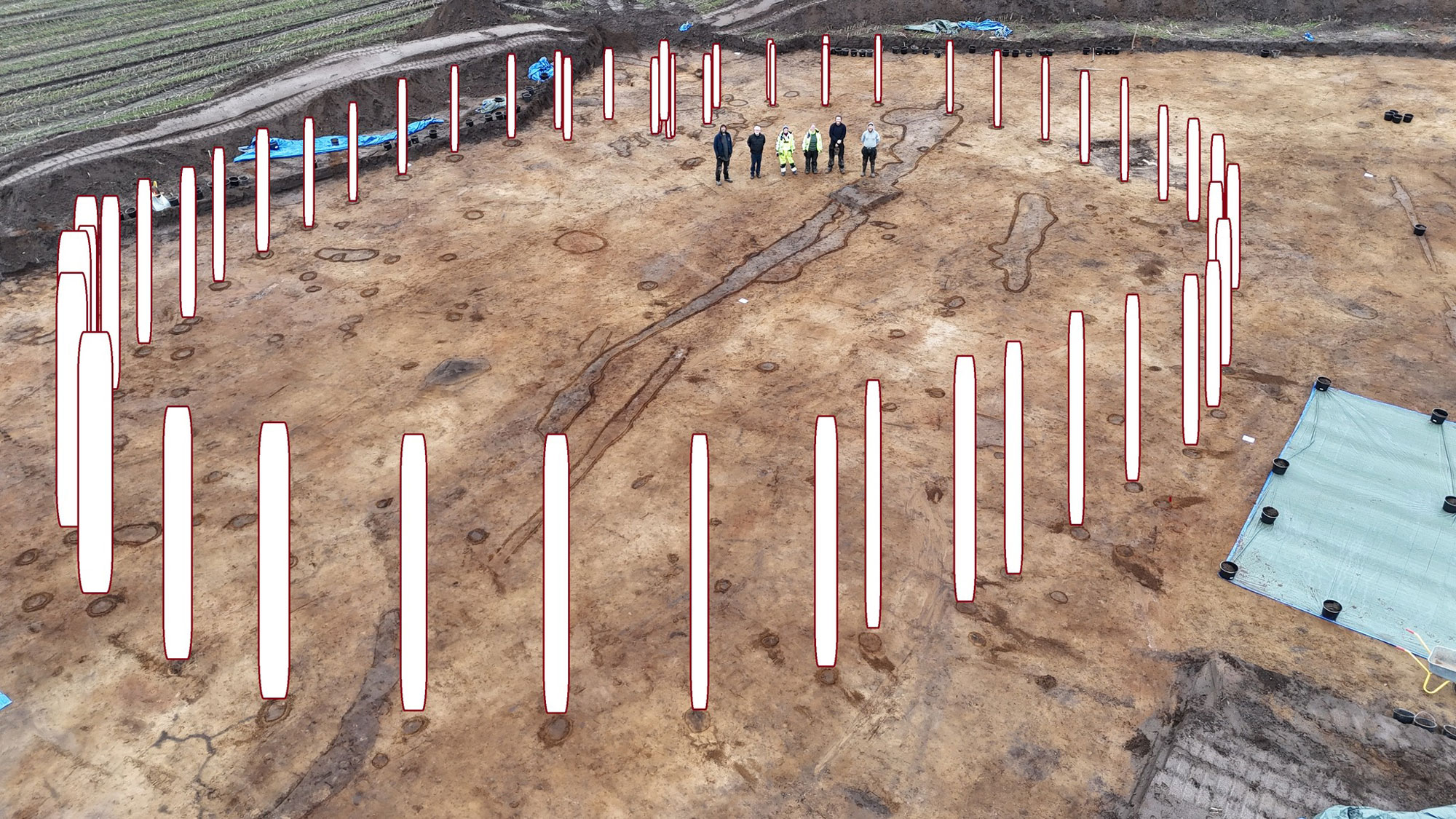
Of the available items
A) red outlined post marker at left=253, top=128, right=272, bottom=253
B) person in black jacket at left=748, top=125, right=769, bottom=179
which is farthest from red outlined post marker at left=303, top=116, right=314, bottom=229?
person in black jacket at left=748, top=125, right=769, bottom=179

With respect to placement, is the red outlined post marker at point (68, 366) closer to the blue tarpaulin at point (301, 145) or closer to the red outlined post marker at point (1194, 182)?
the blue tarpaulin at point (301, 145)

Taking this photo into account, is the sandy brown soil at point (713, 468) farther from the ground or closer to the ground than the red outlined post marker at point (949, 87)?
closer to the ground

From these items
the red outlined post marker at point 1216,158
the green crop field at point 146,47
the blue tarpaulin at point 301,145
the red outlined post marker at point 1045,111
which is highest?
the green crop field at point 146,47

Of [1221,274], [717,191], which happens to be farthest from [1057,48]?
[1221,274]

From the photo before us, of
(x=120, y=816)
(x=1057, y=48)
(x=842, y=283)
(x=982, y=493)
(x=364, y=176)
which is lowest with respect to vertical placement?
(x=120, y=816)

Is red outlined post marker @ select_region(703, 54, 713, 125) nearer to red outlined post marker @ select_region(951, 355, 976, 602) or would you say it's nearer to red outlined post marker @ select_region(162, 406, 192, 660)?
red outlined post marker @ select_region(951, 355, 976, 602)

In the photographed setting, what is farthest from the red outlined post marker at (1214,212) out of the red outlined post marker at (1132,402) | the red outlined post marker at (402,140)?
the red outlined post marker at (402,140)

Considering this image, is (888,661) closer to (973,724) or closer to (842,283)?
(973,724)
